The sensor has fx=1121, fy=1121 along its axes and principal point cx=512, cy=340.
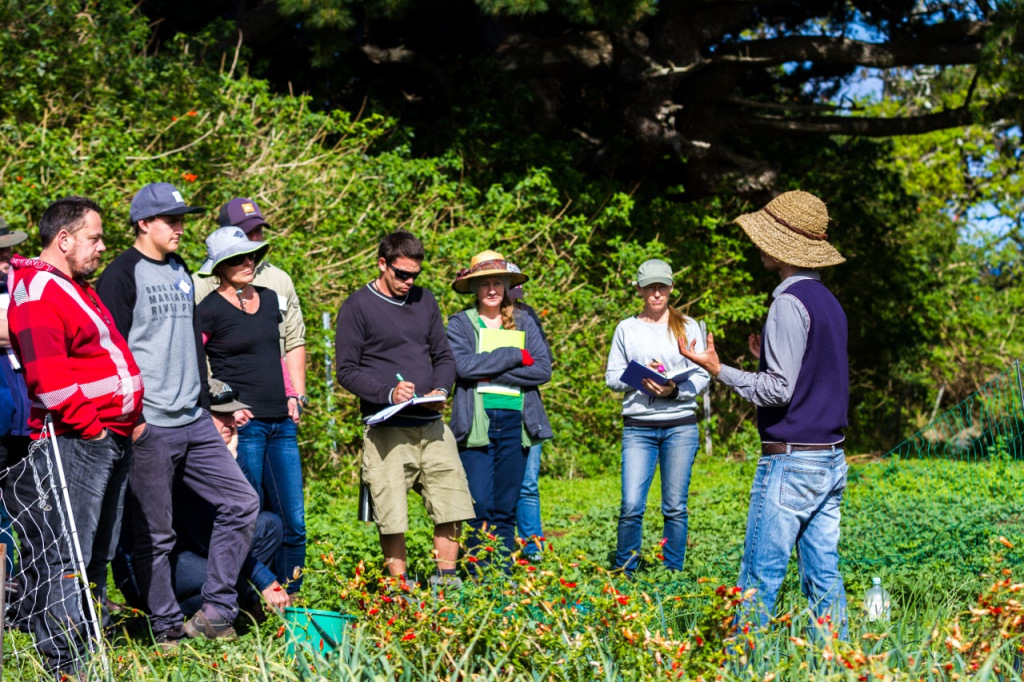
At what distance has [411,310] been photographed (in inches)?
220

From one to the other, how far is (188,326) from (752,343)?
2.43 meters

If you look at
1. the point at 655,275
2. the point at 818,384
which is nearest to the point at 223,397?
the point at 655,275

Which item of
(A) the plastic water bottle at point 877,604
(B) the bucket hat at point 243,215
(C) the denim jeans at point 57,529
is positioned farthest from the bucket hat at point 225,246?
(A) the plastic water bottle at point 877,604

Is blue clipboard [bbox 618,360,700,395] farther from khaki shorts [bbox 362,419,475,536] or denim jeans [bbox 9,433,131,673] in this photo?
denim jeans [bbox 9,433,131,673]

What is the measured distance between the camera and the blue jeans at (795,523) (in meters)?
4.00

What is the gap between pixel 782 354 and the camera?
4.02 meters

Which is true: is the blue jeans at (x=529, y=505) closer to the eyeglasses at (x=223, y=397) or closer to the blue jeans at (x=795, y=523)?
the eyeglasses at (x=223, y=397)

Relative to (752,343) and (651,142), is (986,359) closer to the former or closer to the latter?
(651,142)

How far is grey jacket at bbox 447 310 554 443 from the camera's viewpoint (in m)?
5.98

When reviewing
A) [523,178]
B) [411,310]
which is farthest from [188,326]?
[523,178]

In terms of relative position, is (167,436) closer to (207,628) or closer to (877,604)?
(207,628)

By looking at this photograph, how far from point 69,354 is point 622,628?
93.1 inches

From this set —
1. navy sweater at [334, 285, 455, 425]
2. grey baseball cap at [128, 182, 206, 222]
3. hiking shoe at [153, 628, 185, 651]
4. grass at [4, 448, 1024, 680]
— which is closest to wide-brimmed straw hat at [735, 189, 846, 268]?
grass at [4, 448, 1024, 680]

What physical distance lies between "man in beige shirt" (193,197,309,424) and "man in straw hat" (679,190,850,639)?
2.58 meters
